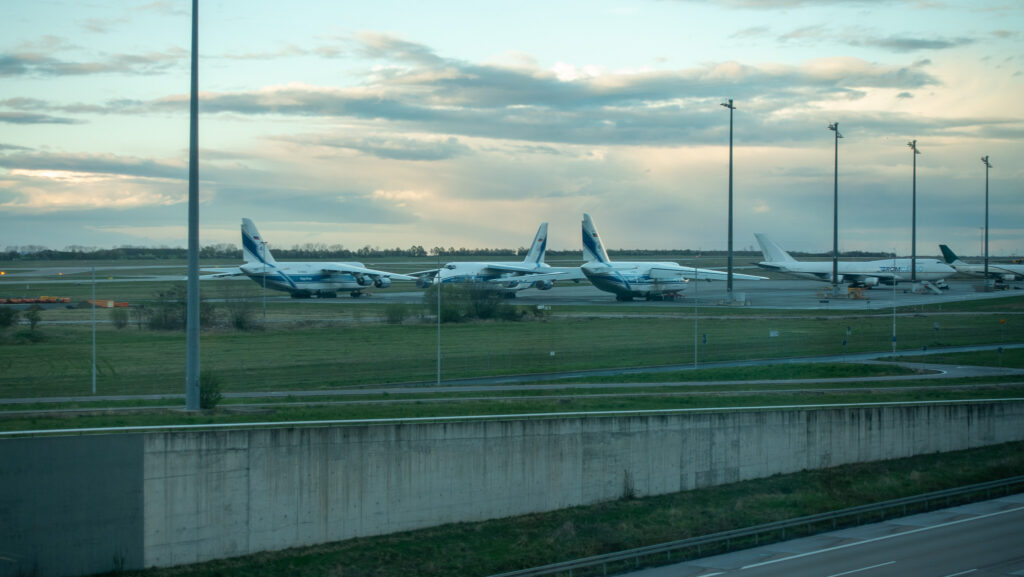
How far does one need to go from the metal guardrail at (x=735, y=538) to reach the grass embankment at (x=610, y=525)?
1.51 metres

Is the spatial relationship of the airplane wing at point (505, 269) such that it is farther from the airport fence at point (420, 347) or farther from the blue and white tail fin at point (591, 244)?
the airport fence at point (420, 347)

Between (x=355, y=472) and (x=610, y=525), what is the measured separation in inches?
266

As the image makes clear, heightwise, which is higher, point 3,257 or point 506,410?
point 3,257

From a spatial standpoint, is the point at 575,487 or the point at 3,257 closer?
the point at 575,487

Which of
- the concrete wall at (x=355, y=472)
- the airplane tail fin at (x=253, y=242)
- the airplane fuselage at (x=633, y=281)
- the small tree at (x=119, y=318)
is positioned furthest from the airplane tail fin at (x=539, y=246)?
the concrete wall at (x=355, y=472)

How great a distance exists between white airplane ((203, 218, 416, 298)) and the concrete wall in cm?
6027

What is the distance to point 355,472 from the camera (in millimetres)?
19750

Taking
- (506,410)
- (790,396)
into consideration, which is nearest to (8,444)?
(506,410)

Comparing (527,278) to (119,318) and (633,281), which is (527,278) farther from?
(119,318)

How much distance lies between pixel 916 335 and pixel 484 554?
40491mm

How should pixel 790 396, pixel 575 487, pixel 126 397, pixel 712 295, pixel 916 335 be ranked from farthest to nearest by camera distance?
1. pixel 712 295
2. pixel 916 335
3. pixel 790 396
4. pixel 126 397
5. pixel 575 487

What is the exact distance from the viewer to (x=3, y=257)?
4344 cm

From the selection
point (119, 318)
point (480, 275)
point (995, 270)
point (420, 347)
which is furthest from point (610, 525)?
point (995, 270)

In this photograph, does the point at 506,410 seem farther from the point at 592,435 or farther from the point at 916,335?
the point at 916,335
